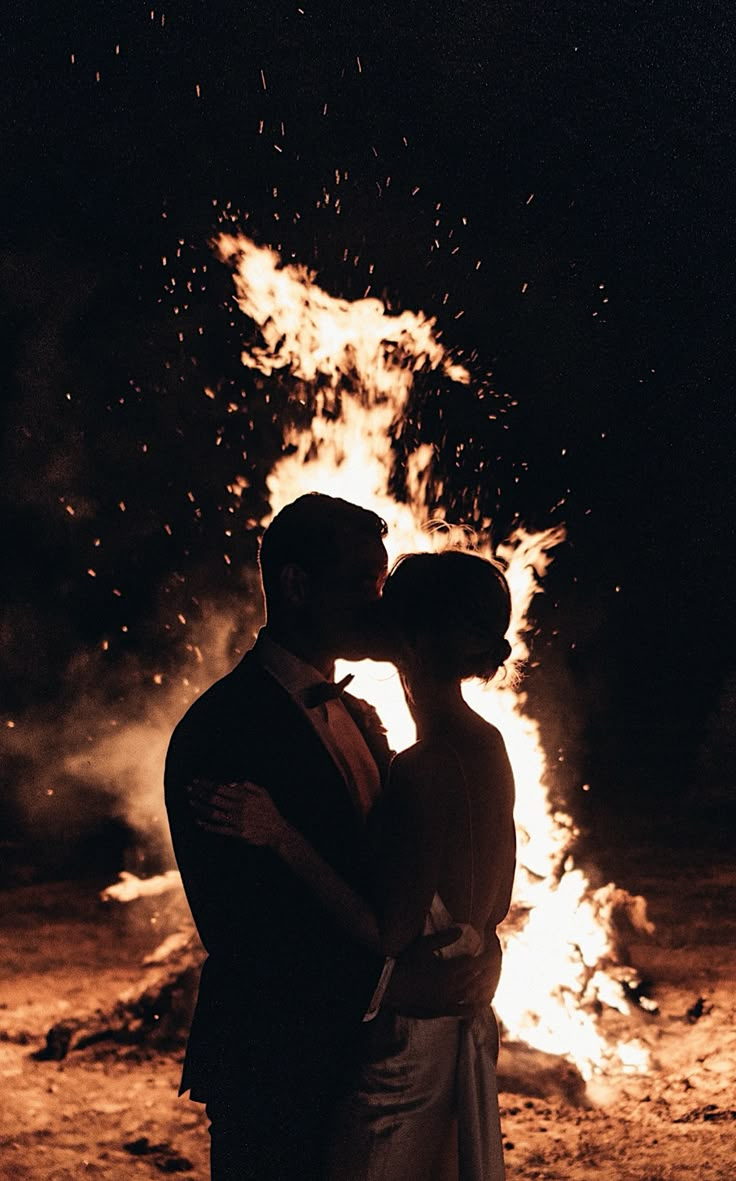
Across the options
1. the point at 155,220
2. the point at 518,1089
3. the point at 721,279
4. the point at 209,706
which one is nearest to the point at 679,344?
the point at 721,279

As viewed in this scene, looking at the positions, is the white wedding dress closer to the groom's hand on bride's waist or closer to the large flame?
the groom's hand on bride's waist

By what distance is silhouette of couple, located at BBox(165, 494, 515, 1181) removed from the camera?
234cm

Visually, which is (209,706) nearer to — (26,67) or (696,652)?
(26,67)

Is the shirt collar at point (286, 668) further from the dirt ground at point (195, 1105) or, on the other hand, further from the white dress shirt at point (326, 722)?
the dirt ground at point (195, 1105)

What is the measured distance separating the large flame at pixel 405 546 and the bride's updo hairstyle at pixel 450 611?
3168 mm

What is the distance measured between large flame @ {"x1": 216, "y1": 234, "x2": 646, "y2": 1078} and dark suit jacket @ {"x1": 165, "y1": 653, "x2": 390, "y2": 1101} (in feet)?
10.7

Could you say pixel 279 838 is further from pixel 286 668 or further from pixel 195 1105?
pixel 195 1105

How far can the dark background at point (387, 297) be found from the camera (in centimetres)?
1133

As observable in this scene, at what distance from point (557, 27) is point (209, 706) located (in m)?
10.7

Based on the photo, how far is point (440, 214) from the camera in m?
12.3

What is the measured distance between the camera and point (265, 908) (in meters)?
2.34

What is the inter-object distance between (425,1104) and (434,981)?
0.29 metres

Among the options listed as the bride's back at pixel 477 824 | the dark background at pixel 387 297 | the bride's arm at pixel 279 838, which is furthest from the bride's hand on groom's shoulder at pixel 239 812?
the dark background at pixel 387 297

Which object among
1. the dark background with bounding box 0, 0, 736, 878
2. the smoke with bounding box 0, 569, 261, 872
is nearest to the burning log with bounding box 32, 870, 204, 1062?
the smoke with bounding box 0, 569, 261, 872
